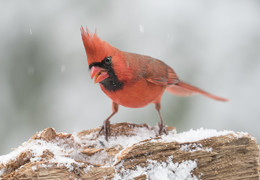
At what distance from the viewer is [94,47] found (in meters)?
2.13

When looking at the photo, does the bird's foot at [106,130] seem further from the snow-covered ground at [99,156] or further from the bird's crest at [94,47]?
the bird's crest at [94,47]

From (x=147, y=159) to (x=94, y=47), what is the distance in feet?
2.60

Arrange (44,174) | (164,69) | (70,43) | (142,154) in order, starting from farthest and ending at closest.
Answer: (70,43)
(164,69)
(142,154)
(44,174)

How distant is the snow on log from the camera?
1.71 m

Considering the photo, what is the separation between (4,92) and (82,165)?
2.36 m

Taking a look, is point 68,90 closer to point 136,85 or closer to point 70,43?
point 70,43

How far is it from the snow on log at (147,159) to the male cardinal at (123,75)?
0.47 m

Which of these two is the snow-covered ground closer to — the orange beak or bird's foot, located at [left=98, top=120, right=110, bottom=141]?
bird's foot, located at [left=98, top=120, right=110, bottom=141]

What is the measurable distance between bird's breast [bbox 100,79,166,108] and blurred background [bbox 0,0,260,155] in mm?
1043

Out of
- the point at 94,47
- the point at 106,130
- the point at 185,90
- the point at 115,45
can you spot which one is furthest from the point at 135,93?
the point at 115,45

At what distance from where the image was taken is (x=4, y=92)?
3742mm

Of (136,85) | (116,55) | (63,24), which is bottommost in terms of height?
(136,85)

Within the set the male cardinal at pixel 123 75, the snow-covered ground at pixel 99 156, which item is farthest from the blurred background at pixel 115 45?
the snow-covered ground at pixel 99 156

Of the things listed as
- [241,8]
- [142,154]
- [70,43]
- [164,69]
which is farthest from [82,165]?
[241,8]
